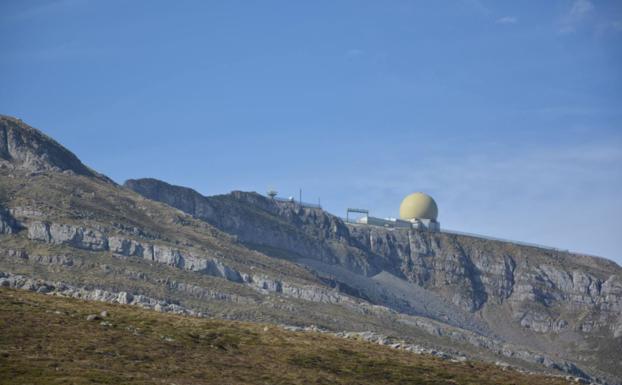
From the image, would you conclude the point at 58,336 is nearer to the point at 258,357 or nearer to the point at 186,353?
the point at 186,353

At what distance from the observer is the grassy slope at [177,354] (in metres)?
69.8

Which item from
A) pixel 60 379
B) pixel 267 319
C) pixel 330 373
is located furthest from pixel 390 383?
pixel 267 319

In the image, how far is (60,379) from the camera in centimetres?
6488

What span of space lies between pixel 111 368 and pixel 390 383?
26.6 m

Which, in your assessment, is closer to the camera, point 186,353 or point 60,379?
point 60,379

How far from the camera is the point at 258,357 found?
86.8 metres

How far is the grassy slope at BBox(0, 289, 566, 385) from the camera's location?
69812 mm

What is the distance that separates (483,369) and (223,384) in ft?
128

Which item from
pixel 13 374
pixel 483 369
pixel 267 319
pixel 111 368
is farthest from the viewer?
pixel 267 319

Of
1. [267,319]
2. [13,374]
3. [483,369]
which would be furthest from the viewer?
[267,319]

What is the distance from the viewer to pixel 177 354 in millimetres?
80750

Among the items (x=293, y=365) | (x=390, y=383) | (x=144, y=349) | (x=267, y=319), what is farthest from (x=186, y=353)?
(x=267, y=319)

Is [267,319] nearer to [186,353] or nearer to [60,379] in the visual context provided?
[186,353]

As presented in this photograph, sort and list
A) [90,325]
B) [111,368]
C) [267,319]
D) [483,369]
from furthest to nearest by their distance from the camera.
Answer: [267,319]
[483,369]
[90,325]
[111,368]
